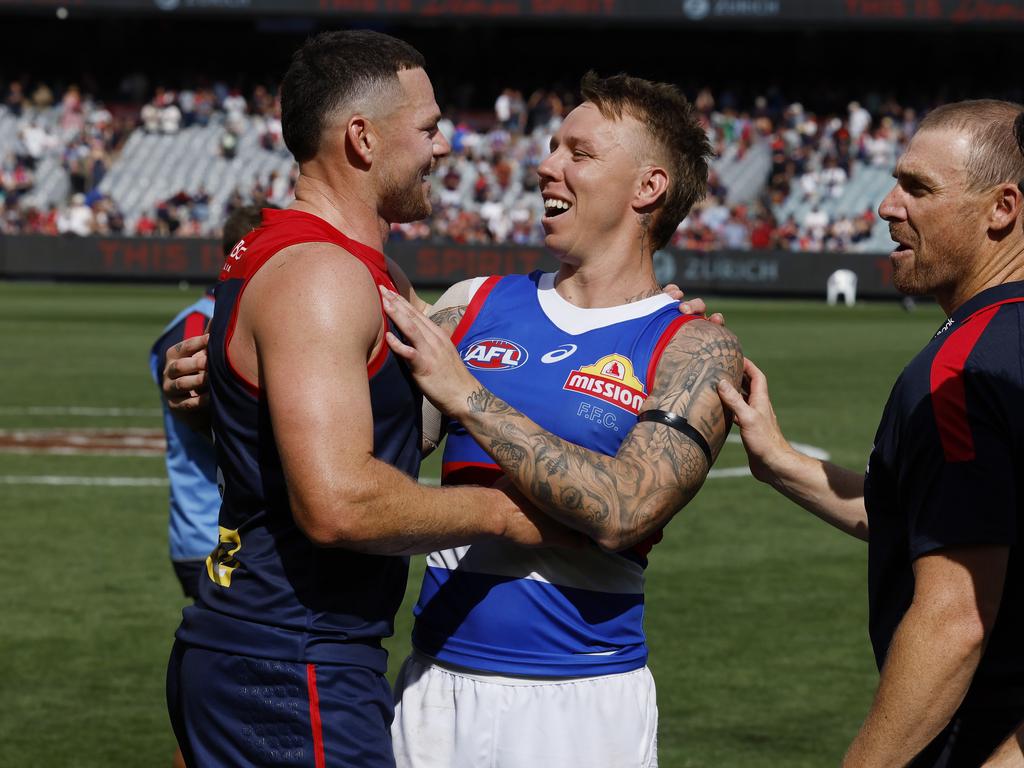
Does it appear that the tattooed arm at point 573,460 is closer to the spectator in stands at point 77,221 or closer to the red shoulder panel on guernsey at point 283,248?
the red shoulder panel on guernsey at point 283,248

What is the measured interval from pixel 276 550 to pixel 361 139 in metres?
1.00

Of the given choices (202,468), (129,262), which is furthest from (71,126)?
(202,468)

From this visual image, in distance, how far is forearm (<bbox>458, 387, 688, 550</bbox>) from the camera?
3.35 meters

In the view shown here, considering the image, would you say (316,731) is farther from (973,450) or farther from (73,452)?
(73,452)

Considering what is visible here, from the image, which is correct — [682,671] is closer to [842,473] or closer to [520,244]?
[842,473]

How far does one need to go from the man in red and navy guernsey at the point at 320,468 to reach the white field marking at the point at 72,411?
14.1 meters

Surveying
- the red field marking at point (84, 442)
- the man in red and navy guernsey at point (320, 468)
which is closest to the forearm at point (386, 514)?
the man in red and navy guernsey at point (320, 468)

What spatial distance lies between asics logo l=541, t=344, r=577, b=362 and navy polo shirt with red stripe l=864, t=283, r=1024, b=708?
3.02ft

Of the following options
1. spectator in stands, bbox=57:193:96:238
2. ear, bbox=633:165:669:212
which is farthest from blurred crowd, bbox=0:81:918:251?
ear, bbox=633:165:669:212

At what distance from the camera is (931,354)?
3.05 m

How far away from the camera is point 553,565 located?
3697 millimetres

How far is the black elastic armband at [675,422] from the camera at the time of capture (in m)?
3.55

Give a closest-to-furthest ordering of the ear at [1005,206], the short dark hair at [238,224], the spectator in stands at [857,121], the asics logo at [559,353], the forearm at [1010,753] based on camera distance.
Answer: the forearm at [1010,753] < the ear at [1005,206] < the asics logo at [559,353] < the short dark hair at [238,224] < the spectator in stands at [857,121]

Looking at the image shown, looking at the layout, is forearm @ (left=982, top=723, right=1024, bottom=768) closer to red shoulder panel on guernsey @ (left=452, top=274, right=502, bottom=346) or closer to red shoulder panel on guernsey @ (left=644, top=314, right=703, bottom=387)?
red shoulder panel on guernsey @ (left=644, top=314, right=703, bottom=387)
